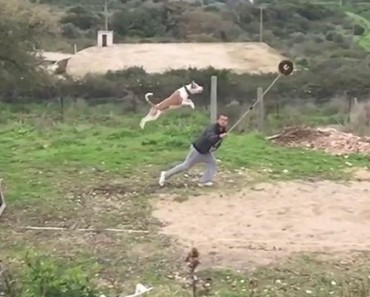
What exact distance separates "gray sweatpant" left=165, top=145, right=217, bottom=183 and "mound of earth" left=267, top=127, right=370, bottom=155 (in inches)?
120

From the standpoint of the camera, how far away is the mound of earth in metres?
14.2

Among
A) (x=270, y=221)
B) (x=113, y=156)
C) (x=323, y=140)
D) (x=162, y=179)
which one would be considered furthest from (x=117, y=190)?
(x=323, y=140)

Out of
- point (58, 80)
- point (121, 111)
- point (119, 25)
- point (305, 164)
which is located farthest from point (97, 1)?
point (305, 164)

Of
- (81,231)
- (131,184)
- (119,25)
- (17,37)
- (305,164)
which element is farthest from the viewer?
(119,25)

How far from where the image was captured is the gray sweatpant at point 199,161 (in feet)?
37.7

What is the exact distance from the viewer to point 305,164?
515 inches

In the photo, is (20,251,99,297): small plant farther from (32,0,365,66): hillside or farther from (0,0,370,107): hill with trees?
(32,0,365,66): hillside

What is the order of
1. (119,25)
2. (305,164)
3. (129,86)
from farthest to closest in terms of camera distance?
1. (119,25)
2. (129,86)
3. (305,164)

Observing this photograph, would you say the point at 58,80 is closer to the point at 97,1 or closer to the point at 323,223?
the point at 323,223

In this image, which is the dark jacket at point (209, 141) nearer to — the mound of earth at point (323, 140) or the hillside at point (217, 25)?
the mound of earth at point (323, 140)

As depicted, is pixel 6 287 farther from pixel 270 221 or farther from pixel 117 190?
pixel 117 190

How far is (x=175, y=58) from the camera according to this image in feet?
116

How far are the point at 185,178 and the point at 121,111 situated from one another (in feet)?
40.2

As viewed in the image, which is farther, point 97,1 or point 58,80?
point 97,1
